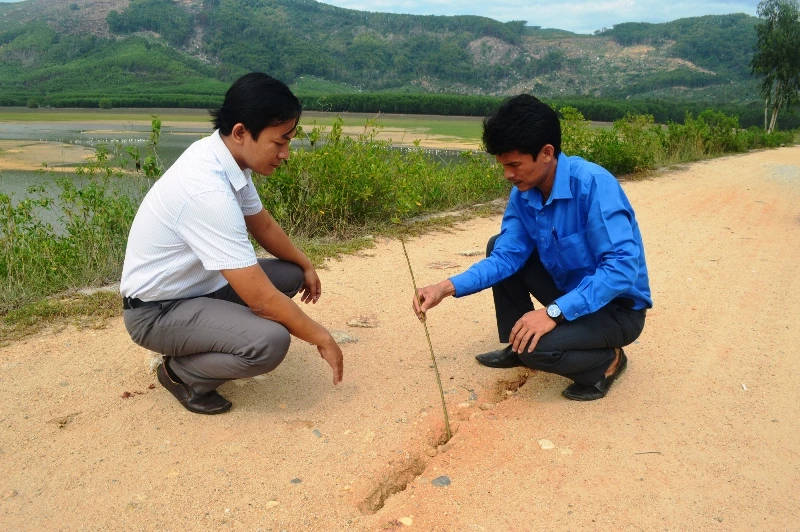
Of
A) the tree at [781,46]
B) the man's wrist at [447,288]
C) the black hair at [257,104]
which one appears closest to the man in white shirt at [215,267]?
the black hair at [257,104]

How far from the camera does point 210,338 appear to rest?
2.70 meters

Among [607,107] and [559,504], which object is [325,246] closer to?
[559,504]

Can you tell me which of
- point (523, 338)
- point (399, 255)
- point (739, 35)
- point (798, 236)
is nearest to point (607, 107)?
point (798, 236)

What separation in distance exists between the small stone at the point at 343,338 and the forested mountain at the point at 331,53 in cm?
3372

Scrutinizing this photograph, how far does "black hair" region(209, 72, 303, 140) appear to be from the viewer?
8.34 ft

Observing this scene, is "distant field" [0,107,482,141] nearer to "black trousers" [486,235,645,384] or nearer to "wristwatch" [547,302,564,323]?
"black trousers" [486,235,645,384]

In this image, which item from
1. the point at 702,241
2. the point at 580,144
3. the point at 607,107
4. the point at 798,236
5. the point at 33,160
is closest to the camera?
the point at 702,241

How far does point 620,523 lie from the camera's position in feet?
7.37

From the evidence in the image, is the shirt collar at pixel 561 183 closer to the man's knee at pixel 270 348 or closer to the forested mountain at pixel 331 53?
the man's knee at pixel 270 348

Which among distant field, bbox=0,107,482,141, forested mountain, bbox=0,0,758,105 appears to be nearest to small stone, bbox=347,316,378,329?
distant field, bbox=0,107,482,141

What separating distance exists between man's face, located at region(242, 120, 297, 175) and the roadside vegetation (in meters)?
1.34

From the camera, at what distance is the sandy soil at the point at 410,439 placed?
229 cm

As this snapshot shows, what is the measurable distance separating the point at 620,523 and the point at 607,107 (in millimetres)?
36830

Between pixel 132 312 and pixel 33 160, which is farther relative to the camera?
pixel 33 160
